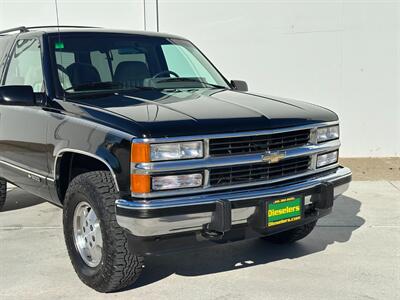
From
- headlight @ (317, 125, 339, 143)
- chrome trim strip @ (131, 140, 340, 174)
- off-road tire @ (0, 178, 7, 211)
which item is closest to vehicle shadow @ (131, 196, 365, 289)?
chrome trim strip @ (131, 140, 340, 174)

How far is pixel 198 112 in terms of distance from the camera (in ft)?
11.2

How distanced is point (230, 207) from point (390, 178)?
207 inches

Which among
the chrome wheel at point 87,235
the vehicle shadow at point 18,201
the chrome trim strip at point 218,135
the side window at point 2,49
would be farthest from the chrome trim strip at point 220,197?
the vehicle shadow at point 18,201

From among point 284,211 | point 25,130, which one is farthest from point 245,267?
point 25,130

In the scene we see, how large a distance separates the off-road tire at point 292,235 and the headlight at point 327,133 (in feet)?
2.95

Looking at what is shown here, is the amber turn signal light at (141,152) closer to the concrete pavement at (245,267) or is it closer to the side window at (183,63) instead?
the concrete pavement at (245,267)

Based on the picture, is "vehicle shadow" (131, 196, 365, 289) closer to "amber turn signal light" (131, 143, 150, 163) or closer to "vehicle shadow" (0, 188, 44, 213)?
"amber turn signal light" (131, 143, 150, 163)

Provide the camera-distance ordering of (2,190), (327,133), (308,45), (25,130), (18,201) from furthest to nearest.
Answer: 1. (308,45)
2. (18,201)
3. (2,190)
4. (25,130)
5. (327,133)

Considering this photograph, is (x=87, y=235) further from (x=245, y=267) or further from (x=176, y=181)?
(x=245, y=267)

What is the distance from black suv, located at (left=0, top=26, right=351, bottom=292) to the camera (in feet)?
10.2

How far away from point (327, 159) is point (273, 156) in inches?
28.3

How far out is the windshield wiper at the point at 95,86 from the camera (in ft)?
13.5

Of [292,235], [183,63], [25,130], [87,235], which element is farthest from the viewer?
[183,63]

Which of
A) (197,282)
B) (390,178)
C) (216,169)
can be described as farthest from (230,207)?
(390,178)
